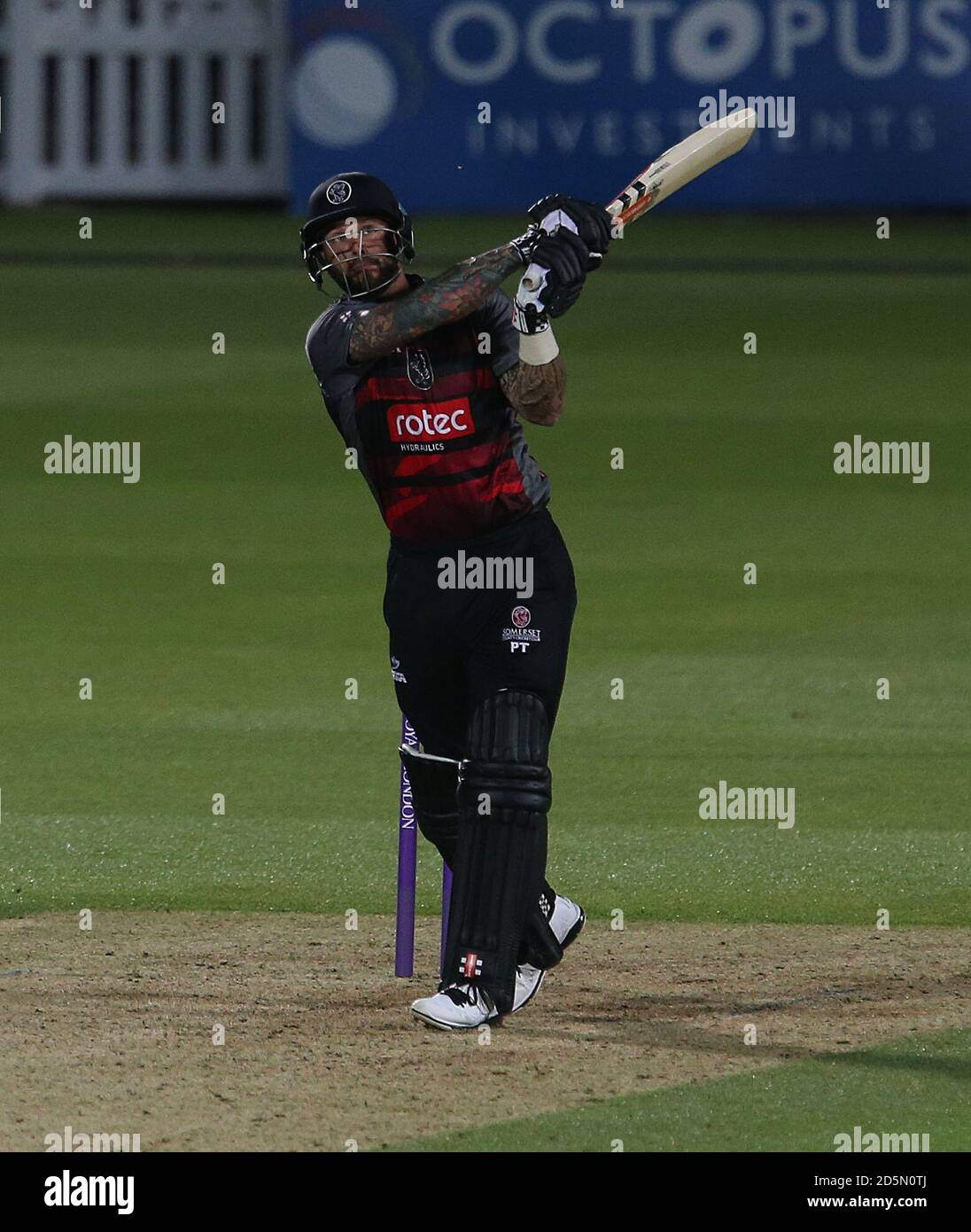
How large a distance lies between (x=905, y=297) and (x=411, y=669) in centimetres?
1612

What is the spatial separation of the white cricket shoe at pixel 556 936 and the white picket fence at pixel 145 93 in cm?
2259

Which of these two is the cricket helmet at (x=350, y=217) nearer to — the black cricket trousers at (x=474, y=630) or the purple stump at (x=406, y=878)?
the black cricket trousers at (x=474, y=630)

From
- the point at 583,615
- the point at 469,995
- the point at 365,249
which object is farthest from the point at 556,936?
the point at 583,615

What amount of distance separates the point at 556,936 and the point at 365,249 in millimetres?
Answer: 1802

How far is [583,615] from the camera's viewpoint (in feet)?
38.0

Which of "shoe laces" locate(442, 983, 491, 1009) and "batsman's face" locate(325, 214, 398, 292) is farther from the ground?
"batsman's face" locate(325, 214, 398, 292)

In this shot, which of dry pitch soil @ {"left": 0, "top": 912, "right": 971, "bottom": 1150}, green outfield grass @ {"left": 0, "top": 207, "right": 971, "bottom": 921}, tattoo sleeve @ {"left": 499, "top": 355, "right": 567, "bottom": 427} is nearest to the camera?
dry pitch soil @ {"left": 0, "top": 912, "right": 971, "bottom": 1150}

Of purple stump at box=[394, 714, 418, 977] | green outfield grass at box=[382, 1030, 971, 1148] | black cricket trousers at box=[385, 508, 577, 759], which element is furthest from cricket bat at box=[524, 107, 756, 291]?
green outfield grass at box=[382, 1030, 971, 1148]

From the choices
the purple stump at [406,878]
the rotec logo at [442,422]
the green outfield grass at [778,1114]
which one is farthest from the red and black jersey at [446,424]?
the green outfield grass at [778,1114]

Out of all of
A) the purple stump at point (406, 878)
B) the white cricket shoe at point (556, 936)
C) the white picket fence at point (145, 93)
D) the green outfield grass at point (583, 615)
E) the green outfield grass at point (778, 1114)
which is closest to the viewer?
the green outfield grass at point (778, 1114)

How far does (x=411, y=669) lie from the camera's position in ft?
20.5

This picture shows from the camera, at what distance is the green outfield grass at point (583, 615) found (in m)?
8.05

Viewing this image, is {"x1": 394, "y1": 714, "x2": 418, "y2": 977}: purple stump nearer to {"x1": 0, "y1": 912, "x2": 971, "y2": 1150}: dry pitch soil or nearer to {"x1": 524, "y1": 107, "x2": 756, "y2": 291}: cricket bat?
{"x1": 0, "y1": 912, "x2": 971, "y2": 1150}: dry pitch soil

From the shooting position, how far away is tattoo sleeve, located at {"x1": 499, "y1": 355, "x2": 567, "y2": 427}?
593 cm
